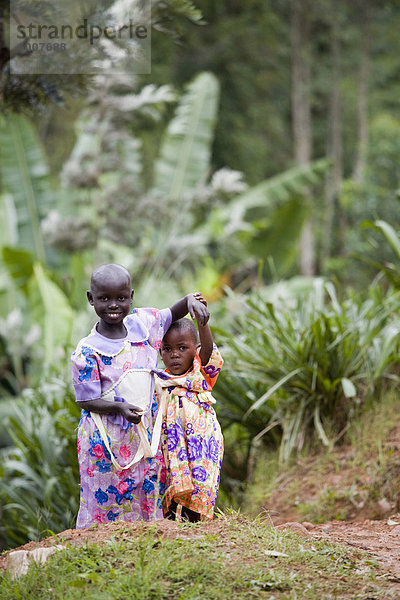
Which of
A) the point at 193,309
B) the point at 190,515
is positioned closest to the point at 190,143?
the point at 193,309

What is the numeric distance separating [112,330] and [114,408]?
397mm

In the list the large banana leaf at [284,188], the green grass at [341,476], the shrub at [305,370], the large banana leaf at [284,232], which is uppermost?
the shrub at [305,370]

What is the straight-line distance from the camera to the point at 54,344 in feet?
29.2

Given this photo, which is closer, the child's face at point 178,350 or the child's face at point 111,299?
the child's face at point 111,299

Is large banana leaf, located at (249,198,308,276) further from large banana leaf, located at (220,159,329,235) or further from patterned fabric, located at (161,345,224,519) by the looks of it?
patterned fabric, located at (161,345,224,519)

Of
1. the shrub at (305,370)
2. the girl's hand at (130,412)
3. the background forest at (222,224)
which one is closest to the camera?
the girl's hand at (130,412)

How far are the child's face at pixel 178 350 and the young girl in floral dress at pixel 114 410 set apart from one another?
0.14 metres

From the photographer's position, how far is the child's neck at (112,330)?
379 cm

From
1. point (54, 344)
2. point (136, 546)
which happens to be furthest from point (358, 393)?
point (54, 344)

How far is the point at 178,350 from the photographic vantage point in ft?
13.2

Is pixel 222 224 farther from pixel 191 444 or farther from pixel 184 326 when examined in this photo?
pixel 191 444

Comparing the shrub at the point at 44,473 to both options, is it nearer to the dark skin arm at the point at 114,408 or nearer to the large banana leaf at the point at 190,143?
the dark skin arm at the point at 114,408

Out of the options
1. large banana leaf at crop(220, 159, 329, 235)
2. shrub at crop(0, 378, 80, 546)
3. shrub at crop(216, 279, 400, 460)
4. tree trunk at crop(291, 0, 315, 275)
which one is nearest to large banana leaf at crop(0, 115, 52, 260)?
large banana leaf at crop(220, 159, 329, 235)

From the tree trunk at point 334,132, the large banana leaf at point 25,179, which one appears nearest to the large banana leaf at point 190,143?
the large banana leaf at point 25,179
